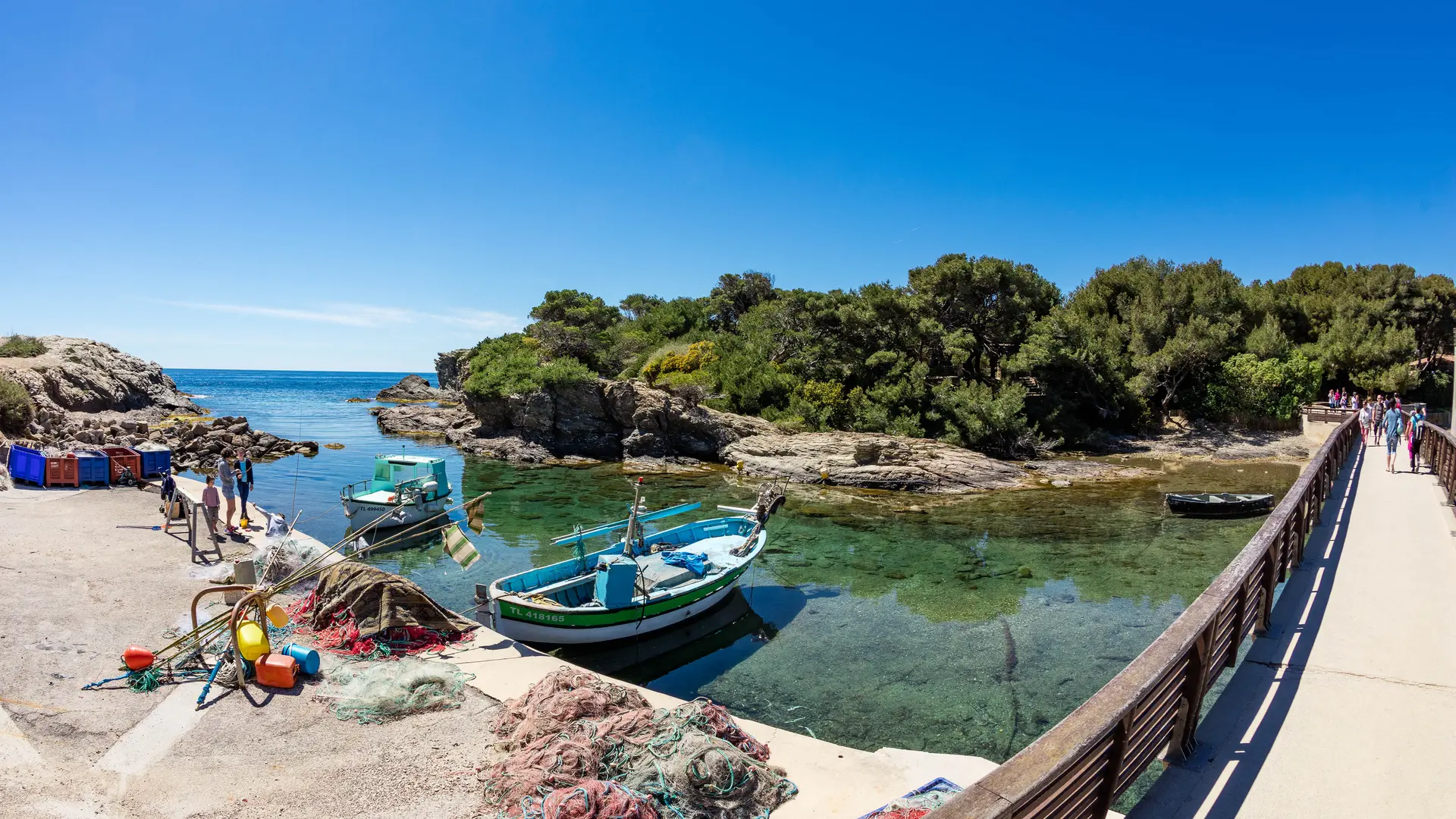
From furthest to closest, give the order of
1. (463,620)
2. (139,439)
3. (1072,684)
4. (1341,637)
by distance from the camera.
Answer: (139,439) → (1072,684) → (463,620) → (1341,637)

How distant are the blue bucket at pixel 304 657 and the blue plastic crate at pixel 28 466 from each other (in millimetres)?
17750

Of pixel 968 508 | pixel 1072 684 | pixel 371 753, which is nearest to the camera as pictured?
pixel 371 753

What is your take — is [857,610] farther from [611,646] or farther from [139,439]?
[139,439]

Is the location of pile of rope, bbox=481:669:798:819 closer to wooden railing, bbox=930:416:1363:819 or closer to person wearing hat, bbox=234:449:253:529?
wooden railing, bbox=930:416:1363:819

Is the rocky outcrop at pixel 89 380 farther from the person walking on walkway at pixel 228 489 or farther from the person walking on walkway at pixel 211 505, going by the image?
the person walking on walkway at pixel 211 505

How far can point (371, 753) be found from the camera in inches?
292

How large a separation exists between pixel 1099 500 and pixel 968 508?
5766 mm

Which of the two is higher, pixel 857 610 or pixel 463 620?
pixel 463 620

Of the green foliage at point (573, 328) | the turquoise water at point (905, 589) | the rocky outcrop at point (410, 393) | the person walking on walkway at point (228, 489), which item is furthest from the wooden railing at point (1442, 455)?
the rocky outcrop at point (410, 393)

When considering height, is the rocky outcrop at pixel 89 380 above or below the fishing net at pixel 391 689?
above

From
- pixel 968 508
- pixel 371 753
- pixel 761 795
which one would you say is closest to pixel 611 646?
pixel 371 753

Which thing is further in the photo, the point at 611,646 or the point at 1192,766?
the point at 611,646

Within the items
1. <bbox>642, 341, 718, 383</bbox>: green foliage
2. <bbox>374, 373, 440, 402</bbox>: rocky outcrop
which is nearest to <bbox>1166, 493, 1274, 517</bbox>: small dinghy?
<bbox>642, 341, 718, 383</bbox>: green foliage

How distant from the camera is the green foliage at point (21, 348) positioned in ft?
147
